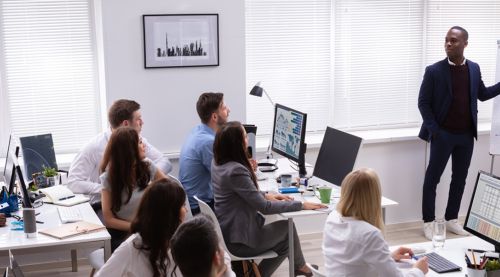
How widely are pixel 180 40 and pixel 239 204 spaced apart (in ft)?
5.84

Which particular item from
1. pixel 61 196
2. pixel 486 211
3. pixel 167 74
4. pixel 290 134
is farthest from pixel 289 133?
pixel 486 211

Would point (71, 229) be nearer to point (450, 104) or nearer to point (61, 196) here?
point (61, 196)

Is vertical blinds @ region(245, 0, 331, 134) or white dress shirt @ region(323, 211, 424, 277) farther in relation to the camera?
vertical blinds @ region(245, 0, 331, 134)

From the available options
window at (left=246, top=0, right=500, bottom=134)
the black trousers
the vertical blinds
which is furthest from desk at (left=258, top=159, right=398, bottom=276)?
the black trousers

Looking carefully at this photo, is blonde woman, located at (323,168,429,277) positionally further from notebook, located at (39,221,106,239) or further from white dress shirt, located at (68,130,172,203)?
white dress shirt, located at (68,130,172,203)

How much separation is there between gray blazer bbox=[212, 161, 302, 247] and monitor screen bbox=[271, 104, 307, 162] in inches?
32.3

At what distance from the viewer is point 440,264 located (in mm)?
3318

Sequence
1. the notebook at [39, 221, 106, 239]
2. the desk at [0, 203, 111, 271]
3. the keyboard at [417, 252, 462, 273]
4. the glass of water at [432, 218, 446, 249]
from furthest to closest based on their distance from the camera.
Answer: the notebook at [39, 221, 106, 239] → the desk at [0, 203, 111, 271] → the glass of water at [432, 218, 446, 249] → the keyboard at [417, 252, 462, 273]

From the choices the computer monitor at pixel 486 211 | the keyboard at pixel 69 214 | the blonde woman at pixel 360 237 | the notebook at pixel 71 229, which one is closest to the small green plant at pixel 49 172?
the keyboard at pixel 69 214

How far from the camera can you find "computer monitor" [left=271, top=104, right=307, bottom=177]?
504 centimetres

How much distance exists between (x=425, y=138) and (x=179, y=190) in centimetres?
361

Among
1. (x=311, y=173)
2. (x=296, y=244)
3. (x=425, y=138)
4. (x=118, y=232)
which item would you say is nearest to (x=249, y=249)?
(x=296, y=244)

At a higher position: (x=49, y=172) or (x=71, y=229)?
(x=49, y=172)

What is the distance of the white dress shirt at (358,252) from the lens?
316 cm
